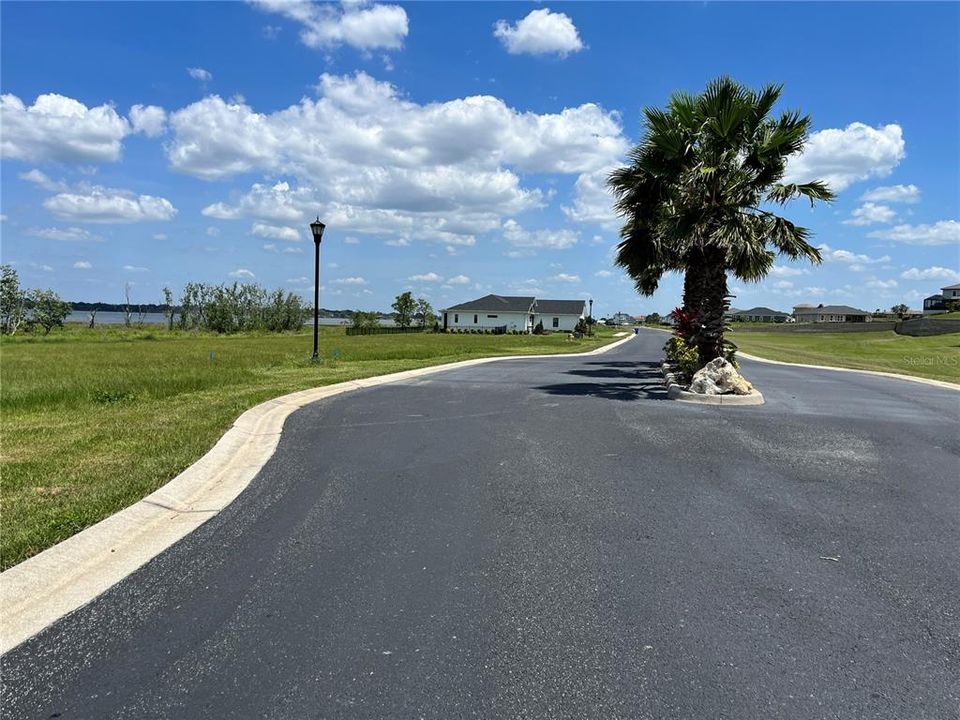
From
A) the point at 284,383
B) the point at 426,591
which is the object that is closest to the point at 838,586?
the point at 426,591

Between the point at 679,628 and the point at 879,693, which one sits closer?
the point at 879,693

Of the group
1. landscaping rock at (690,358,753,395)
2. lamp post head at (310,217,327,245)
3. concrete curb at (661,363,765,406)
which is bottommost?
concrete curb at (661,363,765,406)

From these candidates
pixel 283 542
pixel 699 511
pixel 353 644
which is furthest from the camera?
pixel 699 511

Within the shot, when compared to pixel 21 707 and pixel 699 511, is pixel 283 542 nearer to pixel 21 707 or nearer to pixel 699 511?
pixel 21 707

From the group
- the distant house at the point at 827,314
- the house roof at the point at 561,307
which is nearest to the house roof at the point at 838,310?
the distant house at the point at 827,314

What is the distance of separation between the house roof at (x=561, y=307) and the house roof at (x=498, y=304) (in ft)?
12.8

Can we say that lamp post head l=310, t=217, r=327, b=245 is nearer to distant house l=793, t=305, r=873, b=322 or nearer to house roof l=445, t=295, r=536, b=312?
house roof l=445, t=295, r=536, b=312

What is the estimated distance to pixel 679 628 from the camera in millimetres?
3350

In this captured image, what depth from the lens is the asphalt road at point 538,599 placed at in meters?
2.79

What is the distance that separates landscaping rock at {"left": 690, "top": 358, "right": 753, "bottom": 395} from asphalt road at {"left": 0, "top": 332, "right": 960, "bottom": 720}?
4917 mm

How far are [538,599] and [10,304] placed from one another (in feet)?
199

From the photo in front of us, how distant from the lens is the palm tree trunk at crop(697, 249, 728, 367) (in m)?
13.3

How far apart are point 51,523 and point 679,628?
444 centimetres

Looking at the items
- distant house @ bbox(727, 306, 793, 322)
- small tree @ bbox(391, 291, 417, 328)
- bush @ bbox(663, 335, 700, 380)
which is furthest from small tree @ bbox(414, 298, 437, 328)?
distant house @ bbox(727, 306, 793, 322)
